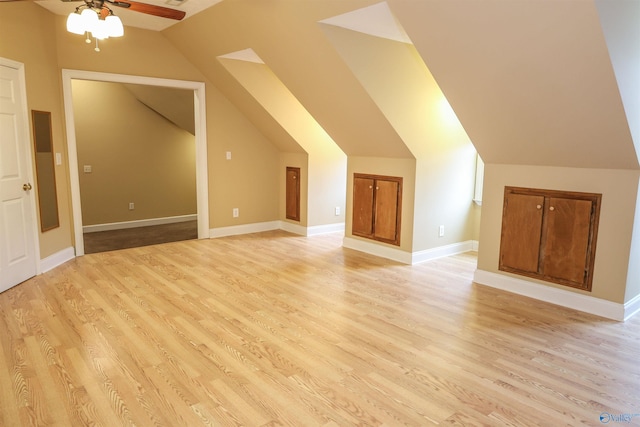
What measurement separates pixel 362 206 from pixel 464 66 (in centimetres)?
246

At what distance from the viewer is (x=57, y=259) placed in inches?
184

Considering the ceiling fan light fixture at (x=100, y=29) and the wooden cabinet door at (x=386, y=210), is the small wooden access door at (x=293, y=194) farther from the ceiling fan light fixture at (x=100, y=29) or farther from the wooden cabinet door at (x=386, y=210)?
the ceiling fan light fixture at (x=100, y=29)

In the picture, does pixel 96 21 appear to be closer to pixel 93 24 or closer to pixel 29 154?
pixel 93 24

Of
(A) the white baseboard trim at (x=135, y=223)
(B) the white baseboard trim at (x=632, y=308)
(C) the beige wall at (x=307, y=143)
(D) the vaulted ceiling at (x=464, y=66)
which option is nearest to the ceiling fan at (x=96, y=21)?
(D) the vaulted ceiling at (x=464, y=66)

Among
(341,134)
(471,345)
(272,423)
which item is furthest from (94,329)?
(341,134)

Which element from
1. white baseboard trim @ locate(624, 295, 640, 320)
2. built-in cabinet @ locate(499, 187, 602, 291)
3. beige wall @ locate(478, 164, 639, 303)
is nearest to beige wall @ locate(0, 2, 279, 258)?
built-in cabinet @ locate(499, 187, 602, 291)

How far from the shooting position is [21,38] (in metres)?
4.05

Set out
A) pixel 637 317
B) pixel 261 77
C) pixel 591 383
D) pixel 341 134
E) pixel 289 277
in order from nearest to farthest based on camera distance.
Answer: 1. pixel 591 383
2. pixel 637 317
3. pixel 289 277
4. pixel 341 134
5. pixel 261 77

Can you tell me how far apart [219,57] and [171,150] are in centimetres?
256

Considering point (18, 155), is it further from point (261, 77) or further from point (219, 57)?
point (261, 77)

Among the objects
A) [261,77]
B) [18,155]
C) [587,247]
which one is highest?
[261,77]

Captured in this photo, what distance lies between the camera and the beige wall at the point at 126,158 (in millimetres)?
6367

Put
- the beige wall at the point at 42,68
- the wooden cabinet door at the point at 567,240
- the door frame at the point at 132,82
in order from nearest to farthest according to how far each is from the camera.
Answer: the wooden cabinet door at the point at 567,240 < the beige wall at the point at 42,68 < the door frame at the point at 132,82

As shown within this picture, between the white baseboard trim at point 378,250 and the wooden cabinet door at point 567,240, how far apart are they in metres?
1.51
